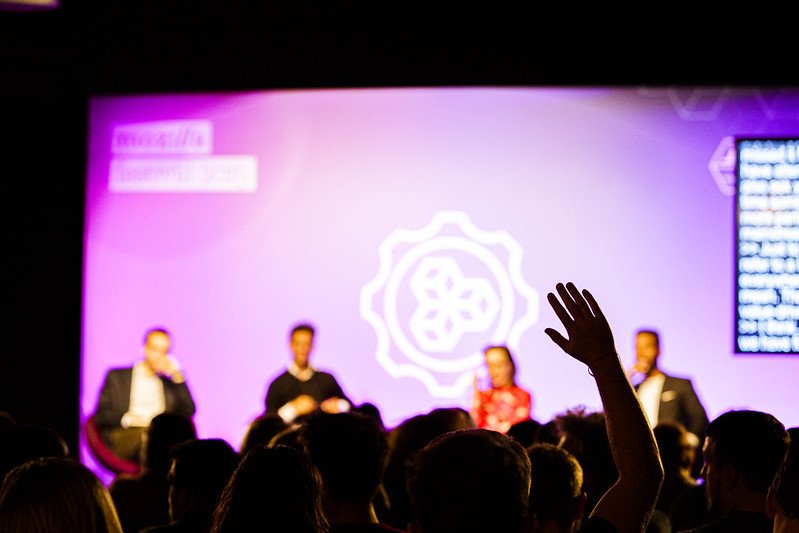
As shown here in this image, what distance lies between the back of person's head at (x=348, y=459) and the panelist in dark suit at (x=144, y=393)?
5119 mm

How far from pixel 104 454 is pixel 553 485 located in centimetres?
562

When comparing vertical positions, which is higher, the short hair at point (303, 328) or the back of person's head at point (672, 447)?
the short hair at point (303, 328)

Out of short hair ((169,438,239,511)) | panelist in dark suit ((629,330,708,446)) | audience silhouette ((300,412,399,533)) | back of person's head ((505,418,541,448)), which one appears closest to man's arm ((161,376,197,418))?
panelist in dark suit ((629,330,708,446))

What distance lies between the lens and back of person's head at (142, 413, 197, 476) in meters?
3.42

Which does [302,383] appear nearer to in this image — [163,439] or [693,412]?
[693,412]

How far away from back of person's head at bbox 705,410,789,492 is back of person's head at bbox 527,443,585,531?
50cm

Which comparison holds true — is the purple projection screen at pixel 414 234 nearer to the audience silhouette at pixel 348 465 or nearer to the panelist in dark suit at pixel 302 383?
the panelist in dark suit at pixel 302 383

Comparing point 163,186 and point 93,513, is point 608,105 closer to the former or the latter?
point 163,186

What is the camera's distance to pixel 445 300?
770 cm

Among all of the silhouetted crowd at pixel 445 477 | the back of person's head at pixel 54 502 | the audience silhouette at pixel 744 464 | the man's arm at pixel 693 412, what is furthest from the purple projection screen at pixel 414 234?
the back of person's head at pixel 54 502

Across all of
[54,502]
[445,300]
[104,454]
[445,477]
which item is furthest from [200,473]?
[445,300]

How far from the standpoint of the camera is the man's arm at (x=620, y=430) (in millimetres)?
1616

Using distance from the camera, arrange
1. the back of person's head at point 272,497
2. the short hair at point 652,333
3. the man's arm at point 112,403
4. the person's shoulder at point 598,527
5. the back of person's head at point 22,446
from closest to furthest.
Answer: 1. the person's shoulder at point 598,527
2. the back of person's head at point 272,497
3. the back of person's head at point 22,446
4. the short hair at point 652,333
5. the man's arm at point 112,403

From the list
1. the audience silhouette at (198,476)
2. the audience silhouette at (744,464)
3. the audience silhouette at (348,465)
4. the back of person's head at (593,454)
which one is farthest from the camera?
the back of person's head at (593,454)
